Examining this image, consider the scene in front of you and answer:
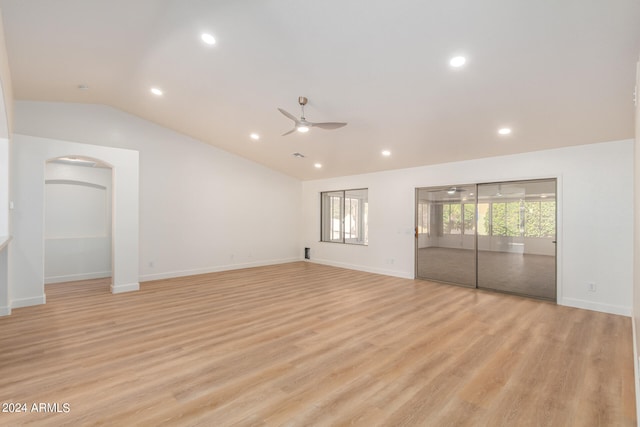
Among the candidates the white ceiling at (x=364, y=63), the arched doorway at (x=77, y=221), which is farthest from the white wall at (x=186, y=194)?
the arched doorway at (x=77, y=221)

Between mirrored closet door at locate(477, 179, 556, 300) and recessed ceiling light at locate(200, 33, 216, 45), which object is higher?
recessed ceiling light at locate(200, 33, 216, 45)

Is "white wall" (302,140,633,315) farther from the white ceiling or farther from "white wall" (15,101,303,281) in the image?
"white wall" (15,101,303,281)

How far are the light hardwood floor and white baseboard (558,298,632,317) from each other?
0.23 metres

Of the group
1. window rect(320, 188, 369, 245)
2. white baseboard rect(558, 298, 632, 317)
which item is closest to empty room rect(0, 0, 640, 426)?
white baseboard rect(558, 298, 632, 317)

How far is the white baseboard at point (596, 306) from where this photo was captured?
4.38m

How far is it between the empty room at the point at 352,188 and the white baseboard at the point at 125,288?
0.12 feet

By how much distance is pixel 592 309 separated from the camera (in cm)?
462

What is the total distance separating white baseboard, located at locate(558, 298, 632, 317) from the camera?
14.4 feet

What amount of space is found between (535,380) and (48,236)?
28.2ft

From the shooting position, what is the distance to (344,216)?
895cm

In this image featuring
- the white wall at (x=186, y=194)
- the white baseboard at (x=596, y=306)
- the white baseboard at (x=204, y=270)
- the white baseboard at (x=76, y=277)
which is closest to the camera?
the white baseboard at (x=596, y=306)

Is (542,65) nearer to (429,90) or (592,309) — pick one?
(429,90)

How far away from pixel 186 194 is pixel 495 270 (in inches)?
272

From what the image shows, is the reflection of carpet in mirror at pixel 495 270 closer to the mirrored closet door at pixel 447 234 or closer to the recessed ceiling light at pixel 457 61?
the mirrored closet door at pixel 447 234
